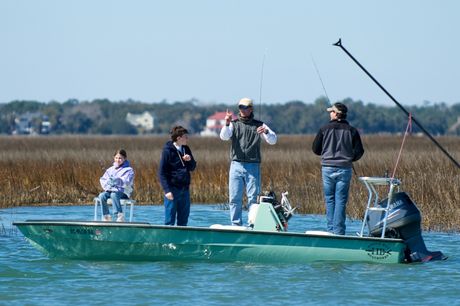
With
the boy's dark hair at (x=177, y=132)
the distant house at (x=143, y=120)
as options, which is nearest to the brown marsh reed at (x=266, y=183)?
the boy's dark hair at (x=177, y=132)

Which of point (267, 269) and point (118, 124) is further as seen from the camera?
point (118, 124)

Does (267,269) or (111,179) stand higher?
(111,179)

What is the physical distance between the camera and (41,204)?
24500 millimetres

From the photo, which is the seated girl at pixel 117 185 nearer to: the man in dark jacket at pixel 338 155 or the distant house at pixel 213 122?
the man in dark jacket at pixel 338 155

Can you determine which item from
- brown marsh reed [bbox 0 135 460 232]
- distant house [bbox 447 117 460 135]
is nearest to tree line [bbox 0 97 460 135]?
distant house [bbox 447 117 460 135]

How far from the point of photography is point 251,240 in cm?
1463

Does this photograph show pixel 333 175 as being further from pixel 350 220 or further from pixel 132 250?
pixel 350 220

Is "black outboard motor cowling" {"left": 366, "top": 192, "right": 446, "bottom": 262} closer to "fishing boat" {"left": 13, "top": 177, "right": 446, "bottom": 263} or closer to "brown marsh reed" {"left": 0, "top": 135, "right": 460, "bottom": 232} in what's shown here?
"fishing boat" {"left": 13, "top": 177, "right": 446, "bottom": 263}

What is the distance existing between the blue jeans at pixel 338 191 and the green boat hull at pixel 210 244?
2.31ft

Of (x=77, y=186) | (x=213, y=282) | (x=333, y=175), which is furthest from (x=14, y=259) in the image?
(x=77, y=186)

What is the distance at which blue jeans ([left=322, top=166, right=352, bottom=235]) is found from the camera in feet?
50.0

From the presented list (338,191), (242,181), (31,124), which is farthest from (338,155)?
(31,124)

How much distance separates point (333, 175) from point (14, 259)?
4.17 meters

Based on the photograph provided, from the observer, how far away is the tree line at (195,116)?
493 ft
